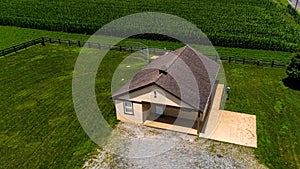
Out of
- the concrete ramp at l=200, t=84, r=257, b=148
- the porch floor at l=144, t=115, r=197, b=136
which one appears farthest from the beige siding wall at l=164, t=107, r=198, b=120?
the concrete ramp at l=200, t=84, r=257, b=148

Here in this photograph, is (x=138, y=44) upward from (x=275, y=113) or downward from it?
upward

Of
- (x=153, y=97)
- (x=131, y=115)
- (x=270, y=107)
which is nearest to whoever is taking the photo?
(x=153, y=97)

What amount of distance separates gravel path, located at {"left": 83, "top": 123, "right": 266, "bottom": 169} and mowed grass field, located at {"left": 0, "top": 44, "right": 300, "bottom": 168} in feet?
4.10

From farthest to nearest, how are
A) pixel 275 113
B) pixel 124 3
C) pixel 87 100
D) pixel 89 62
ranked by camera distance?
1. pixel 124 3
2. pixel 89 62
3. pixel 87 100
4. pixel 275 113

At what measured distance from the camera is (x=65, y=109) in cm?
2562

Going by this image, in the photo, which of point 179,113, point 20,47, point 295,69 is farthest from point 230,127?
point 20,47

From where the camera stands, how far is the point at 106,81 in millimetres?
31031

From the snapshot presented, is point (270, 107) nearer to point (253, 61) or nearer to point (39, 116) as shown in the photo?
point (253, 61)

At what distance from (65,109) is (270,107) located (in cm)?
1889

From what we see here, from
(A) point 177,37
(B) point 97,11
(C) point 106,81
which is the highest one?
(B) point 97,11

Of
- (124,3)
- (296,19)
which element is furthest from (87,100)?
(296,19)

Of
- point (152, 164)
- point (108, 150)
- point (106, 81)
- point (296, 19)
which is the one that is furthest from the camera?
point (296, 19)

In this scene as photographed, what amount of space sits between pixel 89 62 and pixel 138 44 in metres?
8.68

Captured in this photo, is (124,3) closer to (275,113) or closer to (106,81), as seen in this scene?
(106,81)
